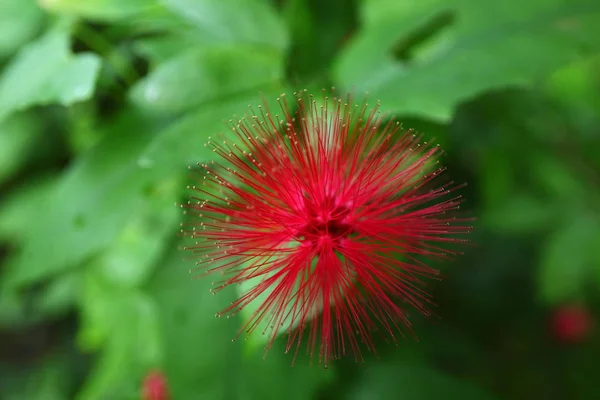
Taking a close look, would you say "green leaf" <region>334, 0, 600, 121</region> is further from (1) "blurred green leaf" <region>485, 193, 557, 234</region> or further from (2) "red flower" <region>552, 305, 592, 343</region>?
(2) "red flower" <region>552, 305, 592, 343</region>

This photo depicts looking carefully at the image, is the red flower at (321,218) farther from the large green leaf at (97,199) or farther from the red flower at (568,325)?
the red flower at (568,325)

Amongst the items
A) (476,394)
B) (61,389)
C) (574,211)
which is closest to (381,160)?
(476,394)

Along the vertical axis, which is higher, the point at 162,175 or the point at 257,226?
the point at 162,175

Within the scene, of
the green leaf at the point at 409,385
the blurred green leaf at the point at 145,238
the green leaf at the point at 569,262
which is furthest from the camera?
the green leaf at the point at 569,262

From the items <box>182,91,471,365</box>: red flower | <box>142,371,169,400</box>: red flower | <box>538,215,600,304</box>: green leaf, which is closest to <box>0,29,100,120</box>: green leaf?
<box>182,91,471,365</box>: red flower

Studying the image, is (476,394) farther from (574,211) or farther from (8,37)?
(8,37)

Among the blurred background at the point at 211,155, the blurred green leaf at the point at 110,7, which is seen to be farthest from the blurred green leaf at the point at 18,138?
the blurred green leaf at the point at 110,7

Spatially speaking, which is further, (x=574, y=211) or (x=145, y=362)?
(x=574, y=211)
